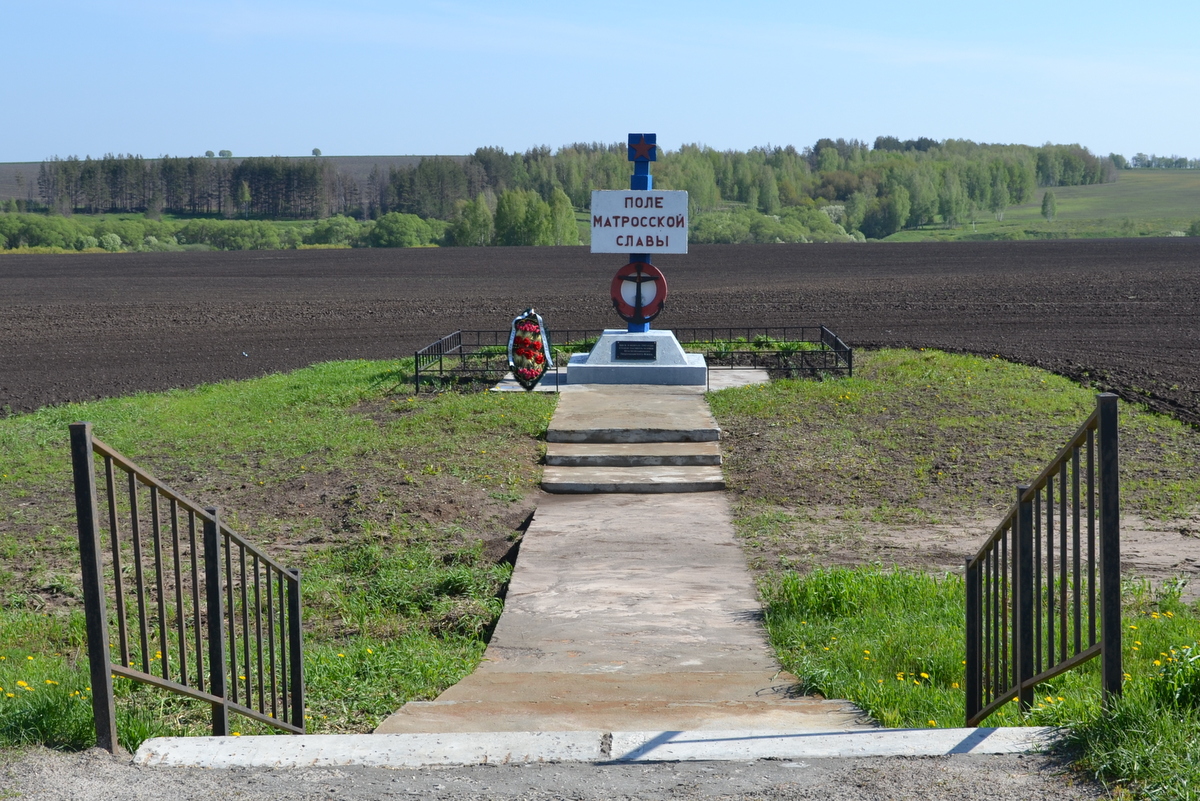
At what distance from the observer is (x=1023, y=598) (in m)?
4.44

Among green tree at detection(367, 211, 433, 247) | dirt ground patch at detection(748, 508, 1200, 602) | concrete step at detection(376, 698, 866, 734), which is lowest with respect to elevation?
dirt ground patch at detection(748, 508, 1200, 602)

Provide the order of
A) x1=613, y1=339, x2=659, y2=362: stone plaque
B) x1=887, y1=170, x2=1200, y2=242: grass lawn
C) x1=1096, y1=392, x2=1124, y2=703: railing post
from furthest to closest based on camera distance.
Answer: x1=887, y1=170, x2=1200, y2=242: grass lawn
x1=613, y1=339, x2=659, y2=362: stone plaque
x1=1096, y1=392, x2=1124, y2=703: railing post

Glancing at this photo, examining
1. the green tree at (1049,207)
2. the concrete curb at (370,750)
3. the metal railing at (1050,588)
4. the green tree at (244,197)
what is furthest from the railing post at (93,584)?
the green tree at (244,197)

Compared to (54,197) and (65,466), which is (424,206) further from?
(65,466)

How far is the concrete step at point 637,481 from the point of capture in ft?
39.2

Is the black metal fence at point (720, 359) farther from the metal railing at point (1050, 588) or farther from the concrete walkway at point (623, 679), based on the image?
the metal railing at point (1050, 588)

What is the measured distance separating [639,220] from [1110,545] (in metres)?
14.4

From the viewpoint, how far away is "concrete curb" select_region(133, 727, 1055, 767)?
3824 mm

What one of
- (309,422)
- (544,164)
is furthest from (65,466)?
(544,164)

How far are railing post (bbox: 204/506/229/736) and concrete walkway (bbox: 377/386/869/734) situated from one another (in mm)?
699

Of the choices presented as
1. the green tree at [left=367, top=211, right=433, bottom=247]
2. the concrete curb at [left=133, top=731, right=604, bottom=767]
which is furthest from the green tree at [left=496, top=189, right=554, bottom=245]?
the concrete curb at [left=133, top=731, right=604, bottom=767]

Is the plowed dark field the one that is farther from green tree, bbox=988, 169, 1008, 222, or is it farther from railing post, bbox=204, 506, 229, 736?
green tree, bbox=988, 169, 1008, 222

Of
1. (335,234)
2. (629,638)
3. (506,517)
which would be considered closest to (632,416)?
(506,517)

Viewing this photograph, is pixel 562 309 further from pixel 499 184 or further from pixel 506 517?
pixel 499 184
